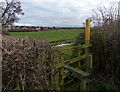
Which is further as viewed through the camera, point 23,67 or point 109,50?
point 109,50

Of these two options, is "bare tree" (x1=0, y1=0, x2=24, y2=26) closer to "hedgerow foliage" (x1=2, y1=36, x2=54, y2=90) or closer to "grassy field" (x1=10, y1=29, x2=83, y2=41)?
"grassy field" (x1=10, y1=29, x2=83, y2=41)

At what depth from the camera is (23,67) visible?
6.66 feet

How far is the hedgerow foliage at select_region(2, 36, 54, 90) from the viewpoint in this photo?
197 centimetres

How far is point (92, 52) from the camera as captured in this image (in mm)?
4160

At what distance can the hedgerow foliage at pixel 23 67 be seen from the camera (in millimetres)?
1967

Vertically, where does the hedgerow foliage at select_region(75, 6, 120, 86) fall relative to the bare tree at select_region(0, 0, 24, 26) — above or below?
below

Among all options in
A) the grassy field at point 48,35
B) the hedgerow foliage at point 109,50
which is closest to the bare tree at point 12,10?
the grassy field at point 48,35

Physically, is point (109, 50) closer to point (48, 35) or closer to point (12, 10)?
point (48, 35)

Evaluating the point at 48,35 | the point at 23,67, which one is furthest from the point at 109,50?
the point at 48,35

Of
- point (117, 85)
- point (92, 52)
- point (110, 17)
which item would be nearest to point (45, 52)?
point (92, 52)

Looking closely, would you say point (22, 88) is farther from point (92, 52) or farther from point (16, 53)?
point (92, 52)

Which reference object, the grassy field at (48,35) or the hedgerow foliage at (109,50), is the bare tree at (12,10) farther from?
the hedgerow foliage at (109,50)

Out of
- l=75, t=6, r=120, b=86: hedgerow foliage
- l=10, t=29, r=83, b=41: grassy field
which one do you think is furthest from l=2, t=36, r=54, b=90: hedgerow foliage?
l=75, t=6, r=120, b=86: hedgerow foliage

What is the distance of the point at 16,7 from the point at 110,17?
19.6 meters
